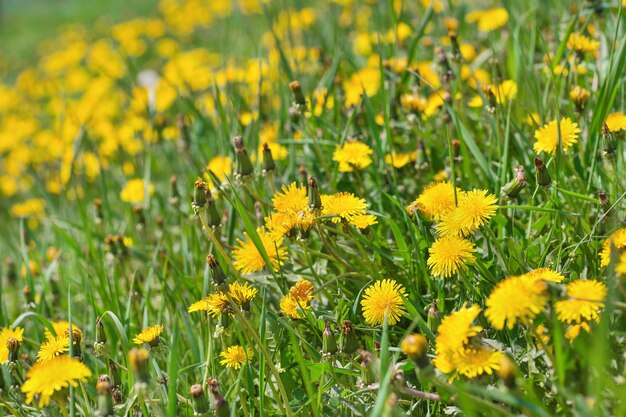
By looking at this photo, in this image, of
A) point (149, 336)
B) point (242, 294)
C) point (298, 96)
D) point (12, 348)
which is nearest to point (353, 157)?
point (298, 96)

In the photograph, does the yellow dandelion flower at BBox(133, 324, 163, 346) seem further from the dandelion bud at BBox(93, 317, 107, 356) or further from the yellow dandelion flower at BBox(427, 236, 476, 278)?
the yellow dandelion flower at BBox(427, 236, 476, 278)

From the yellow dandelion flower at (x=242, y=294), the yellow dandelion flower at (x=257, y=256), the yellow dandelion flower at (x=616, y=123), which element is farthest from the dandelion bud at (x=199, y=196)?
the yellow dandelion flower at (x=616, y=123)

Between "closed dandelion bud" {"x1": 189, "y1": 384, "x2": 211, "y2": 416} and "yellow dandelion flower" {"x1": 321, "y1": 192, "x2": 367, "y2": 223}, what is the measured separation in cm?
46

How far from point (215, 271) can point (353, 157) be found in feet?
1.95

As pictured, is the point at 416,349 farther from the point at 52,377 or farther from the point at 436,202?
the point at 52,377

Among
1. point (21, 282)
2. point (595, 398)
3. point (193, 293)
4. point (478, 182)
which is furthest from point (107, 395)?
point (21, 282)

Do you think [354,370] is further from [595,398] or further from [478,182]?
[478,182]

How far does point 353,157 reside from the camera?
186 cm

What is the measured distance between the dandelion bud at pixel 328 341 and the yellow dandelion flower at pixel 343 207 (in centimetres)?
25

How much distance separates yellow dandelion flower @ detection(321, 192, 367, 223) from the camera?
4.85ft

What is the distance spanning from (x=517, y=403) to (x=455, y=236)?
0.44m

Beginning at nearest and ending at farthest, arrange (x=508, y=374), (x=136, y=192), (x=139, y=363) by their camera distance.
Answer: (x=508, y=374)
(x=139, y=363)
(x=136, y=192)

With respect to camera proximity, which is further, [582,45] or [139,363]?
[582,45]

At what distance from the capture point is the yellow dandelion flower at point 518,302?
107 cm
